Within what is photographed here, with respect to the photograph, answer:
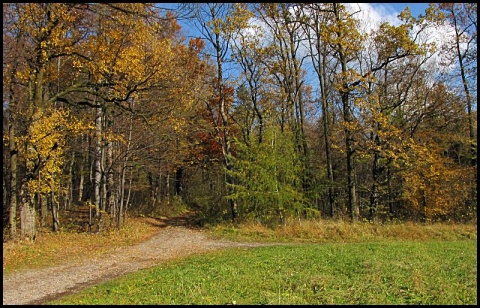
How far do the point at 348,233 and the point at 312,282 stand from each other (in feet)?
30.7

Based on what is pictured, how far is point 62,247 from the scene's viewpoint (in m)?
13.7

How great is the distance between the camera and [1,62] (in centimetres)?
1178

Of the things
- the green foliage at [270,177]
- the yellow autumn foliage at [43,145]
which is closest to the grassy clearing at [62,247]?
the yellow autumn foliage at [43,145]

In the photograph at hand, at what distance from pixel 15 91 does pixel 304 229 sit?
42.3 ft

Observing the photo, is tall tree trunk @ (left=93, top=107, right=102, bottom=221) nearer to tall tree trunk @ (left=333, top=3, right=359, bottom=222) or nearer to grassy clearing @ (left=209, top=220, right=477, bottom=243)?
grassy clearing @ (left=209, top=220, right=477, bottom=243)

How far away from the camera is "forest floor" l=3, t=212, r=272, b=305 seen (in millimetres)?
8164

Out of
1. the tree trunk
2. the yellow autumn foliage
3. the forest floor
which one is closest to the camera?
the forest floor

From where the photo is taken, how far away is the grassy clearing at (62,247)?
11.3 metres

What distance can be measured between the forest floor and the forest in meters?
3.38

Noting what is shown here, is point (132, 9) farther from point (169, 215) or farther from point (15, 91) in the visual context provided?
point (169, 215)

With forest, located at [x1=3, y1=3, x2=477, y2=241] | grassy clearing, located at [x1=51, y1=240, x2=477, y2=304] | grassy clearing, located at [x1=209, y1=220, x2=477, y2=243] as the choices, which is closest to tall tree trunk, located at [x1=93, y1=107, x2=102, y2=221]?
forest, located at [x1=3, y1=3, x2=477, y2=241]

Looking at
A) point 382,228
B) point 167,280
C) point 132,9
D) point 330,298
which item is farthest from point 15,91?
point 382,228

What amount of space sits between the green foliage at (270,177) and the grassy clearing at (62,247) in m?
5.37

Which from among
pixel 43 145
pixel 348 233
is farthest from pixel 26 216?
pixel 348 233
